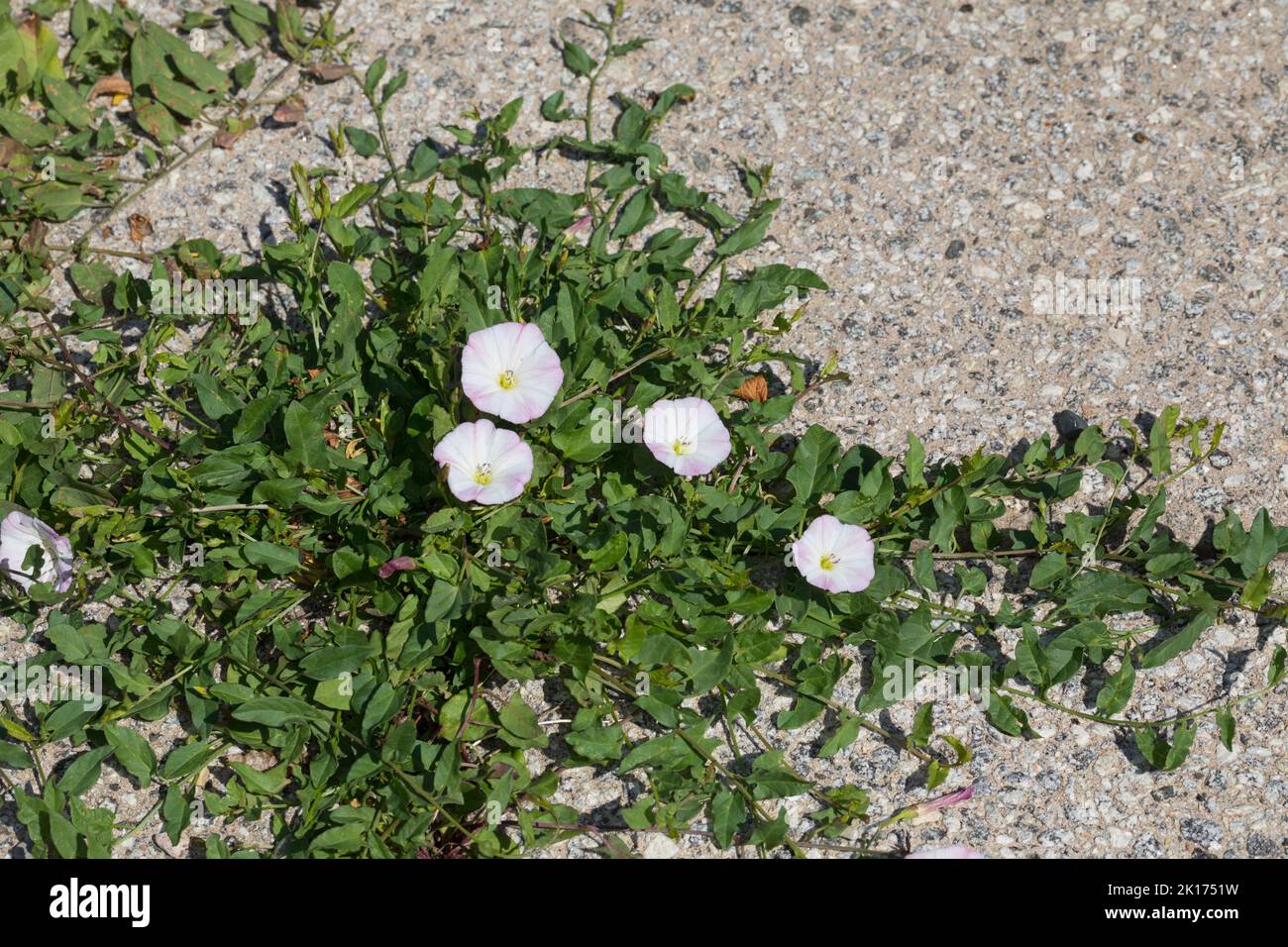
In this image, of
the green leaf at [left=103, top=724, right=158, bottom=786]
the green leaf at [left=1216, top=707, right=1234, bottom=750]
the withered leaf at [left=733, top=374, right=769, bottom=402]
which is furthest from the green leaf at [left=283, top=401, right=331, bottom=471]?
the green leaf at [left=1216, top=707, right=1234, bottom=750]

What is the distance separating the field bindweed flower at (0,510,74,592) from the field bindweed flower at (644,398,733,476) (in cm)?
136

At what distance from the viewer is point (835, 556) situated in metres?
2.67

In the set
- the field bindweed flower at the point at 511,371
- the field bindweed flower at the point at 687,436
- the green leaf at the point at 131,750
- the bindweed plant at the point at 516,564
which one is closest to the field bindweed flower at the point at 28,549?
the bindweed plant at the point at 516,564

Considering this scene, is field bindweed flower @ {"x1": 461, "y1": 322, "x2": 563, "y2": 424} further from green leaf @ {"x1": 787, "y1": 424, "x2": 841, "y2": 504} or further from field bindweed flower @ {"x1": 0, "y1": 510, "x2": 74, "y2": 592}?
field bindweed flower @ {"x1": 0, "y1": 510, "x2": 74, "y2": 592}

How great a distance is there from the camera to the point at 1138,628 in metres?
2.86

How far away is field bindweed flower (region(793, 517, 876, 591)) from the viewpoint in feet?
8.55

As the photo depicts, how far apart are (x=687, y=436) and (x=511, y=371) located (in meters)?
0.43

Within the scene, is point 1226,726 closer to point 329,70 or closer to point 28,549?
point 28,549

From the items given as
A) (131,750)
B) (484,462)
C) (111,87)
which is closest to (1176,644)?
(484,462)

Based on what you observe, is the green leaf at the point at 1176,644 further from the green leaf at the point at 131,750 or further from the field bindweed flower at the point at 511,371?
the green leaf at the point at 131,750

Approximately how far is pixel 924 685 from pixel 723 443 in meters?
0.75
